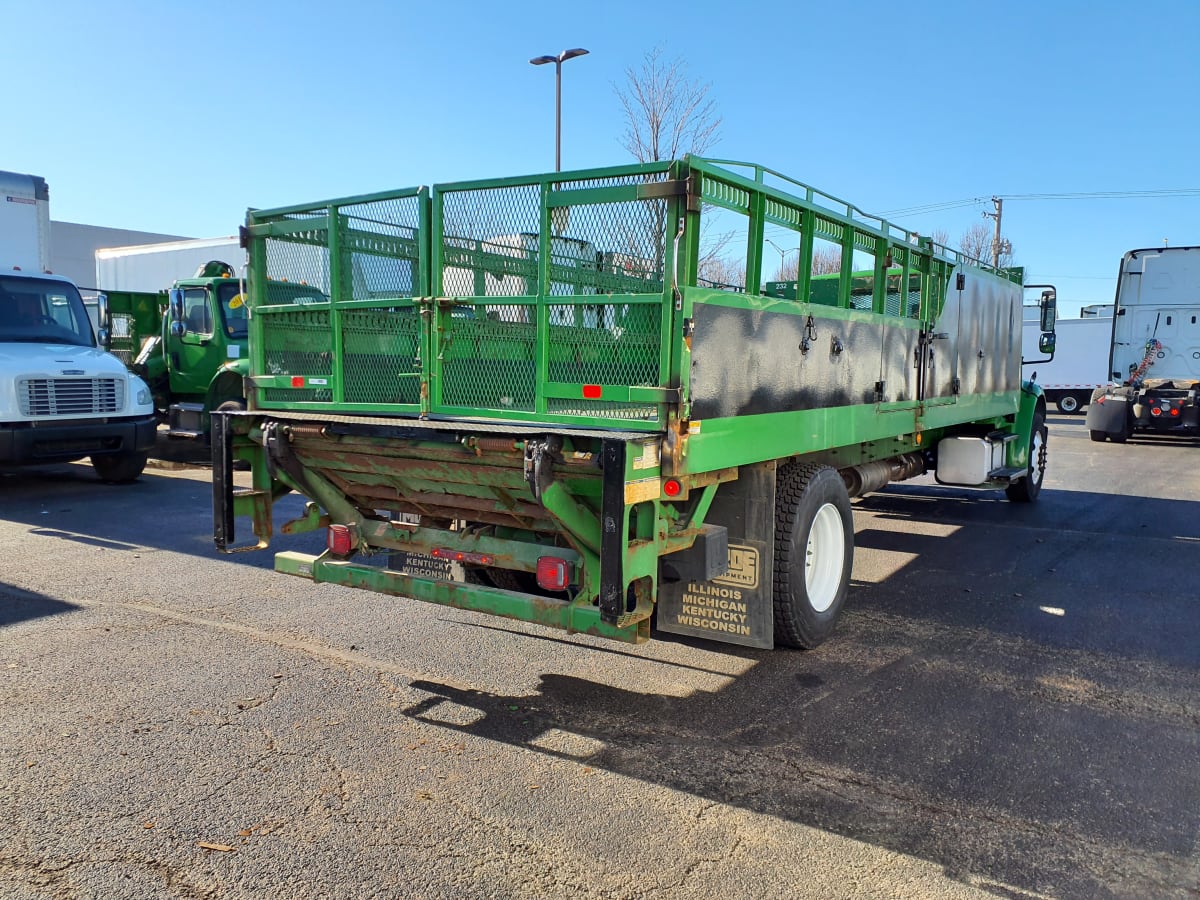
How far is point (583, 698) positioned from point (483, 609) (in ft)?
2.26

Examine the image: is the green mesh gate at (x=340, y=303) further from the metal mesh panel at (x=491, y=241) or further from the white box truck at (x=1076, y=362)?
the white box truck at (x=1076, y=362)

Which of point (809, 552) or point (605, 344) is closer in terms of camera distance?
point (605, 344)

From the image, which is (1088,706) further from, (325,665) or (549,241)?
(325,665)

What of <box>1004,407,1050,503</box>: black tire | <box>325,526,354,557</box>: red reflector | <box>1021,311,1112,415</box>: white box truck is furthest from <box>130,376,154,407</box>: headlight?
<box>1021,311,1112,415</box>: white box truck

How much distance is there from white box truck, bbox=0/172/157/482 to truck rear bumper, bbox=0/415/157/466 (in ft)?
0.03

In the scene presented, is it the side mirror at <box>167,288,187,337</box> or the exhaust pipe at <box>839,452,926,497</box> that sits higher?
the side mirror at <box>167,288,187,337</box>

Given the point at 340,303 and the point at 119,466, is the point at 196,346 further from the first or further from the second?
the point at 340,303

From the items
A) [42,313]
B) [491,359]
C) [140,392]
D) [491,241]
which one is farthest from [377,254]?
[42,313]

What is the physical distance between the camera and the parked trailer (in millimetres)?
17016

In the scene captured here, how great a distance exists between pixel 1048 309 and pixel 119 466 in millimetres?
11412

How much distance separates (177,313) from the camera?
44.5 feet

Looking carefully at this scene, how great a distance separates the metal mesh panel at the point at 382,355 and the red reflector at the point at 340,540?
0.73 m

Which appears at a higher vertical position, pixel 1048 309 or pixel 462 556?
pixel 1048 309

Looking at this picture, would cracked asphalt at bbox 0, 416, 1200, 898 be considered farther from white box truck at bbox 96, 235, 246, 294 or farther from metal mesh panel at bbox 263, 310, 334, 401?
white box truck at bbox 96, 235, 246, 294
